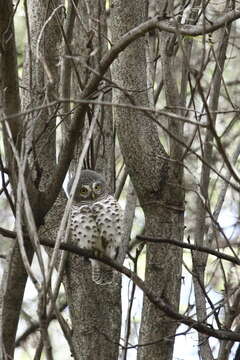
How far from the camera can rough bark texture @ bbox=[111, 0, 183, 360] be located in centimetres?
405

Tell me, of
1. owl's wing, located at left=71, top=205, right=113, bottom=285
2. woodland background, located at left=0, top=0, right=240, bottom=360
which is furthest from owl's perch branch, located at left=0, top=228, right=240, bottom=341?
owl's wing, located at left=71, top=205, right=113, bottom=285

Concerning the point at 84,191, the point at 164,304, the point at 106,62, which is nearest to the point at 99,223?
the point at 84,191

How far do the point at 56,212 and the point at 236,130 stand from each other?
9.44ft

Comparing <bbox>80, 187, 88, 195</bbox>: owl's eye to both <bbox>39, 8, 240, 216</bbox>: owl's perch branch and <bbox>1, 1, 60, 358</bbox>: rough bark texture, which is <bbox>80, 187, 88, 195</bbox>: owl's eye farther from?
<bbox>39, 8, 240, 216</bbox>: owl's perch branch

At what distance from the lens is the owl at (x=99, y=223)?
4734 mm

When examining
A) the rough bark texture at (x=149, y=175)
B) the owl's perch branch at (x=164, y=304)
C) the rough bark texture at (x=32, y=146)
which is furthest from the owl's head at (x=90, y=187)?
the owl's perch branch at (x=164, y=304)

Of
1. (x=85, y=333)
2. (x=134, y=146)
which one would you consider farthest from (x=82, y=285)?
(x=134, y=146)

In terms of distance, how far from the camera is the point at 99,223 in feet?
15.7

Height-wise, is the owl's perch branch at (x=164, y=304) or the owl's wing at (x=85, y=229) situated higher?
the owl's wing at (x=85, y=229)

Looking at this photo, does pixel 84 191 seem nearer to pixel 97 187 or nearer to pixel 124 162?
pixel 97 187

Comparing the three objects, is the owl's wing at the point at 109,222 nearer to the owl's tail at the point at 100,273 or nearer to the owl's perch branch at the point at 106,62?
the owl's tail at the point at 100,273

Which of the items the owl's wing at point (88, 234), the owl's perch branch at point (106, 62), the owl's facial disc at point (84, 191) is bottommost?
the owl's wing at point (88, 234)

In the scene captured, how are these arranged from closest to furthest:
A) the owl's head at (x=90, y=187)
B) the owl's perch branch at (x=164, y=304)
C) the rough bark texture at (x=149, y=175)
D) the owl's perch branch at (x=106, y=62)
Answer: the owl's perch branch at (x=106, y=62) → the owl's perch branch at (x=164, y=304) → the rough bark texture at (x=149, y=175) → the owl's head at (x=90, y=187)

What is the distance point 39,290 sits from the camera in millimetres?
2281
